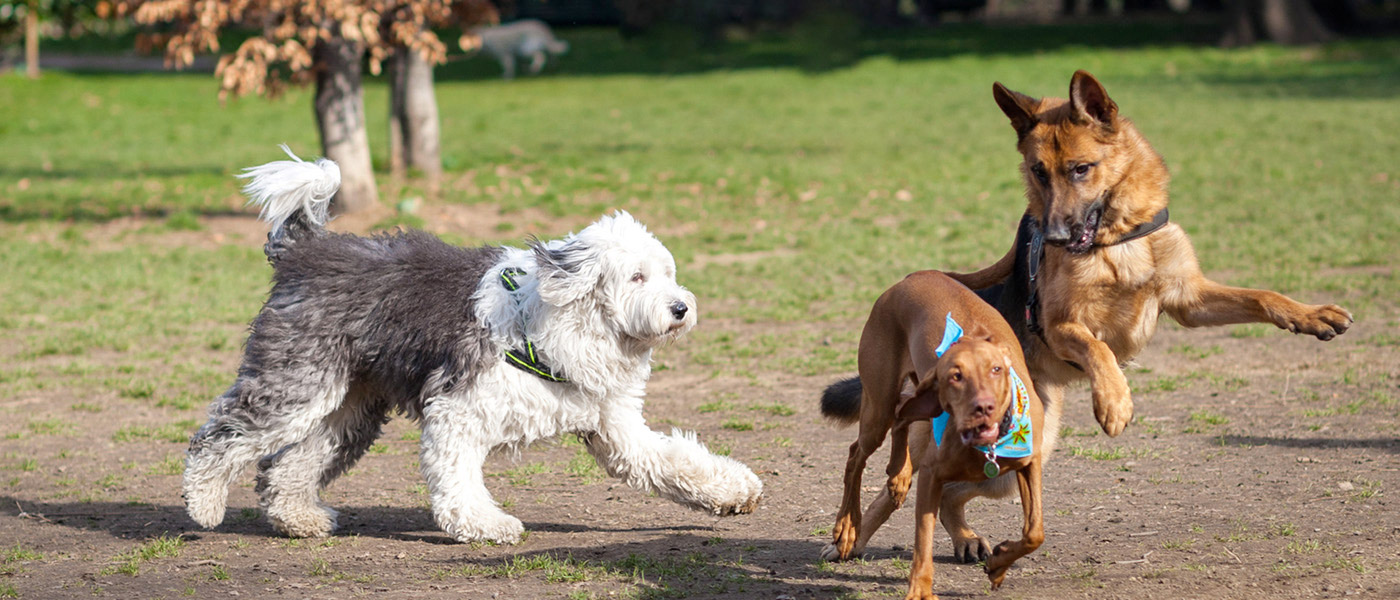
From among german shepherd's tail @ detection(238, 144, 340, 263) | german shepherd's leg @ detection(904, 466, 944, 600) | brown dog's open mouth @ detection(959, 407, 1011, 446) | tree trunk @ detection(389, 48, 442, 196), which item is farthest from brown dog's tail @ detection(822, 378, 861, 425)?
tree trunk @ detection(389, 48, 442, 196)

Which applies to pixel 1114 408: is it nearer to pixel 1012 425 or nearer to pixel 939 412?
pixel 1012 425

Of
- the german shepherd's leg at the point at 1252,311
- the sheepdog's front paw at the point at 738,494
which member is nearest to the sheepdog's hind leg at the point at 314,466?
the sheepdog's front paw at the point at 738,494

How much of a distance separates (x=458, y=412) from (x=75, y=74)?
106ft

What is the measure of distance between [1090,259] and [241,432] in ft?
Answer: 12.2

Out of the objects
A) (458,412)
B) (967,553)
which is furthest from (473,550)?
(967,553)

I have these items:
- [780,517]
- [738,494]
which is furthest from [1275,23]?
[738,494]

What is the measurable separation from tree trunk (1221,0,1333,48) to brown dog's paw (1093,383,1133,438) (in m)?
30.7

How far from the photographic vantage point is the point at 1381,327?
9227 mm

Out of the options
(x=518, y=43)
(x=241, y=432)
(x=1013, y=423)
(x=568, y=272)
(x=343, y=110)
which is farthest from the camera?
(x=518, y=43)

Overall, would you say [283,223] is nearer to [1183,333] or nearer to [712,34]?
[1183,333]

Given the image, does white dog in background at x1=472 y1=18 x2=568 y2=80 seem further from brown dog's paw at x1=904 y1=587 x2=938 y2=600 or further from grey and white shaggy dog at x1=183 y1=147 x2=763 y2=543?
brown dog's paw at x1=904 y1=587 x2=938 y2=600

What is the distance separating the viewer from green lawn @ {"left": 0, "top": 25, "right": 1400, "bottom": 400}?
10664 mm

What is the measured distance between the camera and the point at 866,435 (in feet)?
16.6

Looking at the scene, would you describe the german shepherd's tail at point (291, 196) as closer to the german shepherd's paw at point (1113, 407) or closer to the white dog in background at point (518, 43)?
the german shepherd's paw at point (1113, 407)
